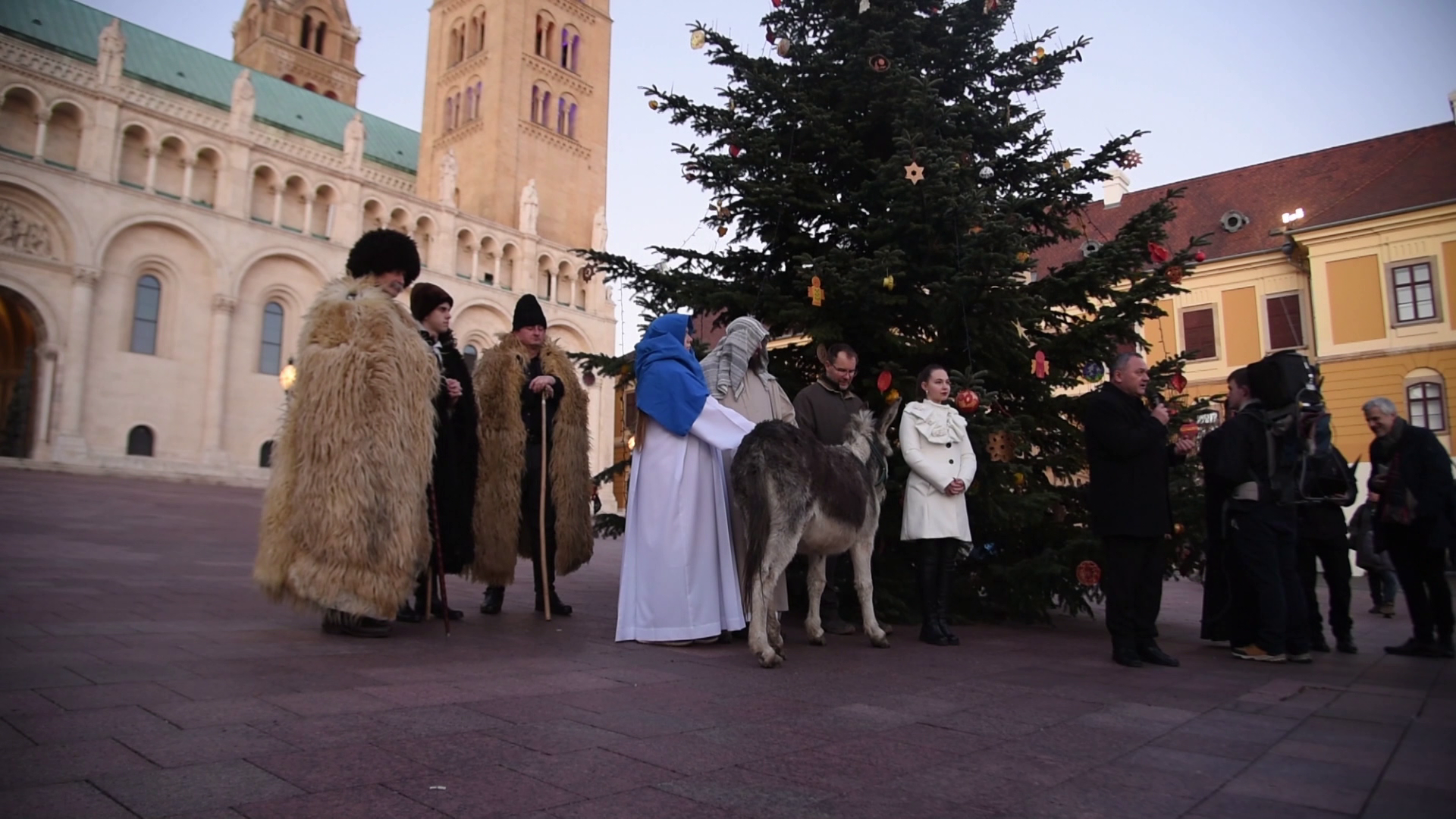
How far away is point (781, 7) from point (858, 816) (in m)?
8.20

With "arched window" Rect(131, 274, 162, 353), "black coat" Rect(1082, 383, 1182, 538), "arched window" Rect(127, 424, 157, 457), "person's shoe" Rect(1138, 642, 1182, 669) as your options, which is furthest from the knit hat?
"arched window" Rect(131, 274, 162, 353)

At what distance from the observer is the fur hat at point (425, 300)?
20.9 ft

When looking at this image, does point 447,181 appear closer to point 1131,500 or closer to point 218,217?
point 218,217

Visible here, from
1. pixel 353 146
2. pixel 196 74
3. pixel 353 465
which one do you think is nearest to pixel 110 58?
pixel 353 146

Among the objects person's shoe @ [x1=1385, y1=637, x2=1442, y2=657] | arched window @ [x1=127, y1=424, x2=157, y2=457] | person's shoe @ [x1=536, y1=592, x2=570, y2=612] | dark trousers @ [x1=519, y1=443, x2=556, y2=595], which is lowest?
person's shoe @ [x1=1385, y1=637, x2=1442, y2=657]

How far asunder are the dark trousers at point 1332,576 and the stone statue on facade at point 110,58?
4469 centimetres

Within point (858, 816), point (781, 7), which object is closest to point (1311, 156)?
point (781, 7)

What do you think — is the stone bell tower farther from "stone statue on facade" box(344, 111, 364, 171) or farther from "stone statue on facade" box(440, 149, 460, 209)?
"stone statue on facade" box(440, 149, 460, 209)

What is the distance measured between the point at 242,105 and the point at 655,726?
152ft

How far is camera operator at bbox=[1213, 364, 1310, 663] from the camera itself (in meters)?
5.73

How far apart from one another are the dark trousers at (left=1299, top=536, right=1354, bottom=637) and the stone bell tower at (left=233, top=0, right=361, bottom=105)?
72.2 meters

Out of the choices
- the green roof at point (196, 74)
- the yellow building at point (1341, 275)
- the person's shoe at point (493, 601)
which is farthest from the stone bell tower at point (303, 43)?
the person's shoe at point (493, 601)

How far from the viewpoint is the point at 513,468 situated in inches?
267

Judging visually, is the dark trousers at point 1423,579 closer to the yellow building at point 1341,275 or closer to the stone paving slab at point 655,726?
the stone paving slab at point 655,726
